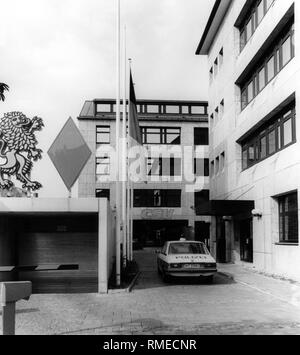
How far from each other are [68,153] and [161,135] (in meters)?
38.2

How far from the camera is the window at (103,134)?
52656mm

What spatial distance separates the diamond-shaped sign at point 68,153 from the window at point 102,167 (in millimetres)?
35694

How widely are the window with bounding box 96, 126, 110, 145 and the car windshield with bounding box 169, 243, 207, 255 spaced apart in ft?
115

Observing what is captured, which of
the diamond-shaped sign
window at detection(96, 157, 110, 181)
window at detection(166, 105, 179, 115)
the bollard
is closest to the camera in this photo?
the bollard

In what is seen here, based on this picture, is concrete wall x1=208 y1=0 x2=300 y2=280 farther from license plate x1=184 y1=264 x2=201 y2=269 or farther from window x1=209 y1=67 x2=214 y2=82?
license plate x1=184 y1=264 x2=201 y2=269

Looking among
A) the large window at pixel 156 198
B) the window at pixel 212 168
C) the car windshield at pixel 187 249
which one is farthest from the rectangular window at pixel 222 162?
the large window at pixel 156 198

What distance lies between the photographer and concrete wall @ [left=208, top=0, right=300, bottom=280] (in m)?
18.3

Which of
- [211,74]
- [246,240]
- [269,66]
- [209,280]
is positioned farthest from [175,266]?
[211,74]

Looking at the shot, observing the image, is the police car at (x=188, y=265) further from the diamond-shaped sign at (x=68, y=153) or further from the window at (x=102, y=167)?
the window at (x=102, y=167)

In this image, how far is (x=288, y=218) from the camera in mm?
19188

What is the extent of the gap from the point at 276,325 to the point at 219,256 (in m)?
18.9

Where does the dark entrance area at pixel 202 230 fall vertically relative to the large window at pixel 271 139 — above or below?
below

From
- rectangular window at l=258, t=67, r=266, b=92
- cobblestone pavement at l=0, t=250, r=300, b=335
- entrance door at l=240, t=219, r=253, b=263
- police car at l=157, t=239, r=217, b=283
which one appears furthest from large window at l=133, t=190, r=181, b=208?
cobblestone pavement at l=0, t=250, r=300, b=335
